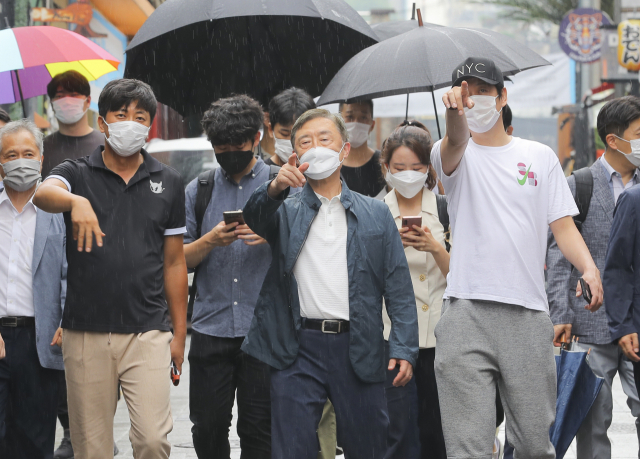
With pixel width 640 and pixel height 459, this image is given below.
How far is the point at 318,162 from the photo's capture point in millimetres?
4246

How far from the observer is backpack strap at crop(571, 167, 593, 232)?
5.32 metres

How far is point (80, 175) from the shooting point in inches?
181

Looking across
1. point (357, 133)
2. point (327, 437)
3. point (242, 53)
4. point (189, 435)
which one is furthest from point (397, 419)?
point (242, 53)

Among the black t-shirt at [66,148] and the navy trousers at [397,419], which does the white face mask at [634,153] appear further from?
the black t-shirt at [66,148]

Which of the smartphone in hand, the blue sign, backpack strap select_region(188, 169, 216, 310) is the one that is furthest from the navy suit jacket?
the blue sign

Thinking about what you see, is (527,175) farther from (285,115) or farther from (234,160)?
(285,115)

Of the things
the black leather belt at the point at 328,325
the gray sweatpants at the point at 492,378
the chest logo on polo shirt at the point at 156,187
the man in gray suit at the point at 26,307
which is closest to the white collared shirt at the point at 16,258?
the man in gray suit at the point at 26,307

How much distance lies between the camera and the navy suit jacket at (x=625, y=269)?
490 centimetres

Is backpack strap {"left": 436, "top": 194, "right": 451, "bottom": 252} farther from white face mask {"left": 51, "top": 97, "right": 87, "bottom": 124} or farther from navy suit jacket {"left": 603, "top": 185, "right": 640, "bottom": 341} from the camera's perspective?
white face mask {"left": 51, "top": 97, "right": 87, "bottom": 124}

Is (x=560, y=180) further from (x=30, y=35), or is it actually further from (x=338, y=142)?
(x=30, y=35)

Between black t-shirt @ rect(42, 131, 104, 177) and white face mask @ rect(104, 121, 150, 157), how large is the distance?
2489 millimetres

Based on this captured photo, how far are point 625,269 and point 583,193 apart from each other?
59cm

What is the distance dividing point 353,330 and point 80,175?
161cm

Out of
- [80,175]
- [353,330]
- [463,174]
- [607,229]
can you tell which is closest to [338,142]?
[463,174]
